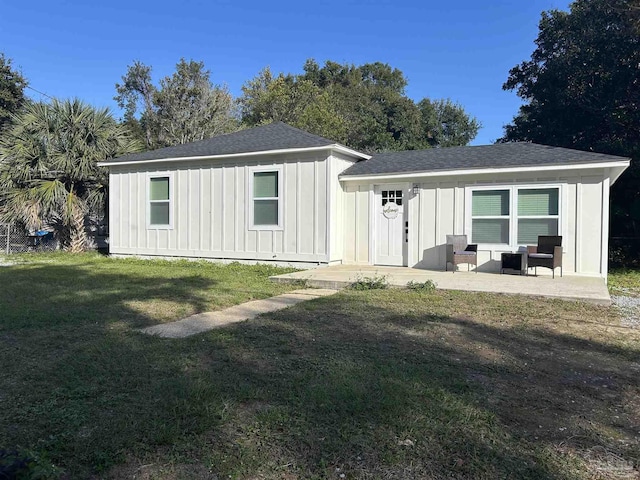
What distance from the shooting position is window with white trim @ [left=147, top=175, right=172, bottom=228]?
1345cm

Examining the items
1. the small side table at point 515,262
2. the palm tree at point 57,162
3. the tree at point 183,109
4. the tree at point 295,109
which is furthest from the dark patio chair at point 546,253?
the tree at point 183,109

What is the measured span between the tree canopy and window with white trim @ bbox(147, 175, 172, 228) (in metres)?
14.3

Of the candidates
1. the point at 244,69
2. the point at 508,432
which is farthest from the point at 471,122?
the point at 508,432

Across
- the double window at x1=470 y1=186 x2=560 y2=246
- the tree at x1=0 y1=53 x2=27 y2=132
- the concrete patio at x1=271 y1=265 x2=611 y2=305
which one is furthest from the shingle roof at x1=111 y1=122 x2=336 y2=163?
the tree at x1=0 y1=53 x2=27 y2=132

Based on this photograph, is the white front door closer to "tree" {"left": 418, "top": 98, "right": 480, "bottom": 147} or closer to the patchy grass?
the patchy grass

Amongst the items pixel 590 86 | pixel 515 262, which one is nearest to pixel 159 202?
pixel 515 262

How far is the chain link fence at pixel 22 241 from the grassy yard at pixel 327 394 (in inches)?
442

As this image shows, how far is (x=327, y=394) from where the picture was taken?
3.32 meters

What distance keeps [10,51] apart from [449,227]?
28.0 metres

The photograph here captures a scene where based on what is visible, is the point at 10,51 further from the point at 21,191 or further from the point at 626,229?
the point at 626,229

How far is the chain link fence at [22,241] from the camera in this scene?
616 inches

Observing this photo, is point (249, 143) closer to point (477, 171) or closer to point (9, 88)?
point (477, 171)

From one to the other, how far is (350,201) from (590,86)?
1307 cm

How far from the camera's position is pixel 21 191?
14.4 m
